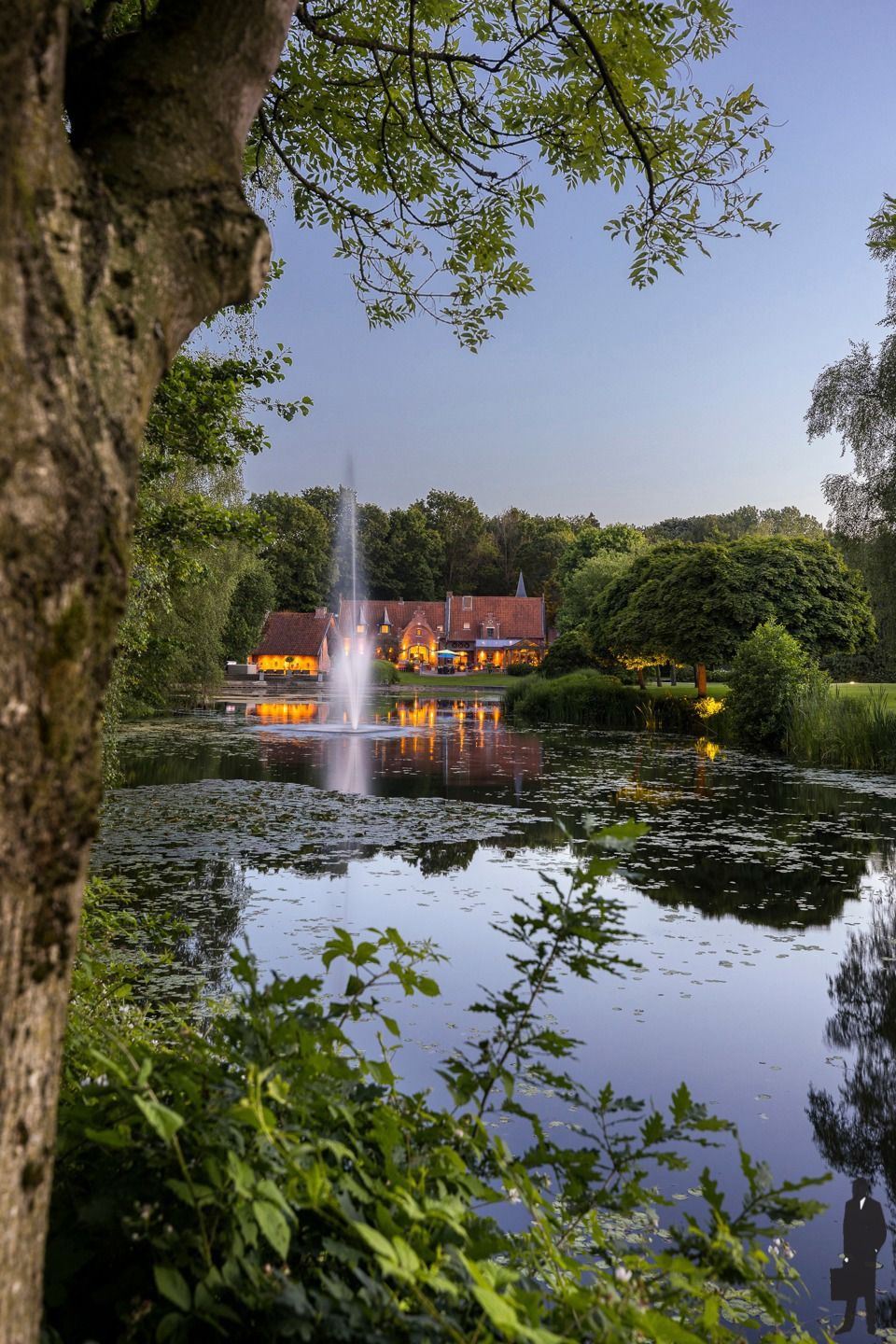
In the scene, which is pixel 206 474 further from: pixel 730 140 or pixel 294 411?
pixel 730 140

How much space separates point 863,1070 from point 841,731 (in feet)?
46.5

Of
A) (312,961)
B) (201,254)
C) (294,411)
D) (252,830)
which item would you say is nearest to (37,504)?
(201,254)

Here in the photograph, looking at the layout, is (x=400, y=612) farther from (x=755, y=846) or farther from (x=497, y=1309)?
(x=497, y=1309)

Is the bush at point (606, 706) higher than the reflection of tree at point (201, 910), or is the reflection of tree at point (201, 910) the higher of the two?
the bush at point (606, 706)

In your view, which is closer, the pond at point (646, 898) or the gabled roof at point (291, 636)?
the pond at point (646, 898)

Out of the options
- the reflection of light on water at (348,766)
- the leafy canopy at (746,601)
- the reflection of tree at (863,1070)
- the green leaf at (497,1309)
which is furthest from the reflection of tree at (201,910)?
the leafy canopy at (746,601)

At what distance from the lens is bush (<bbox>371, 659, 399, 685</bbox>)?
58.2 meters

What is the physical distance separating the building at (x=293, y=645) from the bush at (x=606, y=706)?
3704 centimetres

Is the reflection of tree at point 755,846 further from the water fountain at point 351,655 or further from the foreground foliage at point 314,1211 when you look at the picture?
the water fountain at point 351,655

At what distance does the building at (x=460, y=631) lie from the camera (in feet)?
247

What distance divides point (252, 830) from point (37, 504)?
9946 millimetres

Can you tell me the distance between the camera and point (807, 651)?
82.4ft

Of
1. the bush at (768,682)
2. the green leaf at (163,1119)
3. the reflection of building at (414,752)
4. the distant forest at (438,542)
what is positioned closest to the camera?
the green leaf at (163,1119)

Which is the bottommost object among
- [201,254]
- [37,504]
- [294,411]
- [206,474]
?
[37,504]
